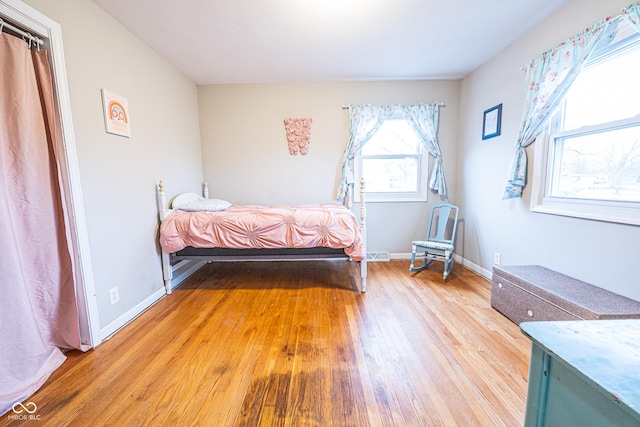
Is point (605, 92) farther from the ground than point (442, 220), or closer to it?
farther from the ground

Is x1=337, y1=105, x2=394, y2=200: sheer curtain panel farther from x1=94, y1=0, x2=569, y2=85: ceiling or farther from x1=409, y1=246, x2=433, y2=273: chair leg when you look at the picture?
x1=409, y1=246, x2=433, y2=273: chair leg

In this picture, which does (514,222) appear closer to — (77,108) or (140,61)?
(77,108)

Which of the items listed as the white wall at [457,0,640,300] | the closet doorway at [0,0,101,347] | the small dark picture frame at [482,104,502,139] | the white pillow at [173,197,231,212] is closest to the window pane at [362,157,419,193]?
the white wall at [457,0,640,300]

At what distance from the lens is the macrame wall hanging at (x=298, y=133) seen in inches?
131

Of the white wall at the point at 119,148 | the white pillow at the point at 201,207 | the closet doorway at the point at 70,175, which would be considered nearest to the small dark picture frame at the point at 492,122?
the white pillow at the point at 201,207

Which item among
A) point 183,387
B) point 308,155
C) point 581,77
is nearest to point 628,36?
point 581,77

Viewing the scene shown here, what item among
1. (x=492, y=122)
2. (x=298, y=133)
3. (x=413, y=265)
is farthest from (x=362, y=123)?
(x=413, y=265)

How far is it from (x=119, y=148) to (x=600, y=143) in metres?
3.65

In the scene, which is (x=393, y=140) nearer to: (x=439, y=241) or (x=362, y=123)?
(x=362, y=123)

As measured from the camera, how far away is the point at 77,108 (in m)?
1.65

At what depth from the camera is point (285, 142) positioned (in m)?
3.40

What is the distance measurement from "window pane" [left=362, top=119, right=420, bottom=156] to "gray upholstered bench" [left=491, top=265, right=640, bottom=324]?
1.94m

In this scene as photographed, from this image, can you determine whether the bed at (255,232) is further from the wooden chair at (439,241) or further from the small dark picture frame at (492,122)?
the small dark picture frame at (492,122)

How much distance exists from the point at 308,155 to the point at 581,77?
267 cm
